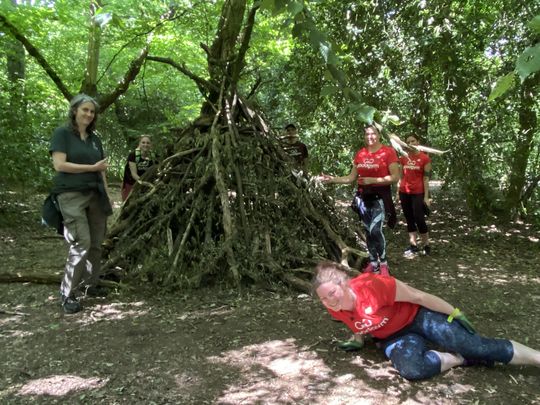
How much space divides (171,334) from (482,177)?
5.23 metres

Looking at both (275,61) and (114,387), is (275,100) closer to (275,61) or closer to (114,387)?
(275,61)

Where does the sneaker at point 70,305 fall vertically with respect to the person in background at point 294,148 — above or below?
below

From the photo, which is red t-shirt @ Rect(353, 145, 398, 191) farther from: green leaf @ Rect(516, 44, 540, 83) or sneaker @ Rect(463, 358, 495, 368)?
green leaf @ Rect(516, 44, 540, 83)

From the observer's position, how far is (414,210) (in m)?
6.21

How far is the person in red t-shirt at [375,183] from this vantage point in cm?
464

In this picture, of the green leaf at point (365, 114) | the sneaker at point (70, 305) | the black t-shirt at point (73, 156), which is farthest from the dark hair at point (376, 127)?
the sneaker at point (70, 305)

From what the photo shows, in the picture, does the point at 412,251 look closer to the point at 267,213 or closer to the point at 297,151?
the point at 297,151

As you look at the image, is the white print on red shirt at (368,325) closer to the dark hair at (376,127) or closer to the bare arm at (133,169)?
the dark hair at (376,127)

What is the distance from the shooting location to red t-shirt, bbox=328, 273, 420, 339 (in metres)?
2.78

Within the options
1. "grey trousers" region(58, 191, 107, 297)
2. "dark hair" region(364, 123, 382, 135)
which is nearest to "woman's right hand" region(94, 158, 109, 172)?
"grey trousers" region(58, 191, 107, 297)

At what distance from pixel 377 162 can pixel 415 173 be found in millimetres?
1612

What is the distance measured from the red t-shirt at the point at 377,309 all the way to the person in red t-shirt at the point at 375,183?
180 centimetres

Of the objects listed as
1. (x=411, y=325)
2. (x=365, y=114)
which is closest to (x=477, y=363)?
(x=411, y=325)

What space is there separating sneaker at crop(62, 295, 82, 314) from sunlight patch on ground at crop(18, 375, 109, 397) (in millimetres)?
1105
